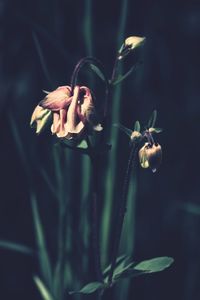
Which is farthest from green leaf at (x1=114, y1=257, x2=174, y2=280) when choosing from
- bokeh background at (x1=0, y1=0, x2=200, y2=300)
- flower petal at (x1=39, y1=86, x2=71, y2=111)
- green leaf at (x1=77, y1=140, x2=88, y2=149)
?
flower petal at (x1=39, y1=86, x2=71, y2=111)

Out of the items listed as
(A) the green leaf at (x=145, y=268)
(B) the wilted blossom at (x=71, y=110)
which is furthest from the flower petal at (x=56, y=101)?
(A) the green leaf at (x=145, y=268)

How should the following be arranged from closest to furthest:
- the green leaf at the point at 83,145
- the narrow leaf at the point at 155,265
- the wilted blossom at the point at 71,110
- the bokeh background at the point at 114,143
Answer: the wilted blossom at the point at 71,110
the narrow leaf at the point at 155,265
the green leaf at the point at 83,145
the bokeh background at the point at 114,143

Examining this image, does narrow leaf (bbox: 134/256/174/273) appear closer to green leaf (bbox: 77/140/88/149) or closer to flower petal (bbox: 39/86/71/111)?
green leaf (bbox: 77/140/88/149)

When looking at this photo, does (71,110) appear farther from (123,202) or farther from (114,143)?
(114,143)

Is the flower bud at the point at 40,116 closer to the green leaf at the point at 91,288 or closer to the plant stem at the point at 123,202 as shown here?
the plant stem at the point at 123,202

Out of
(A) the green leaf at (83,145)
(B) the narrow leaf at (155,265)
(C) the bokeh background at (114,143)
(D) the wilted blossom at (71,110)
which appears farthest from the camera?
(C) the bokeh background at (114,143)

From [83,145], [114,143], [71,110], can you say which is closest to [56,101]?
[71,110]
